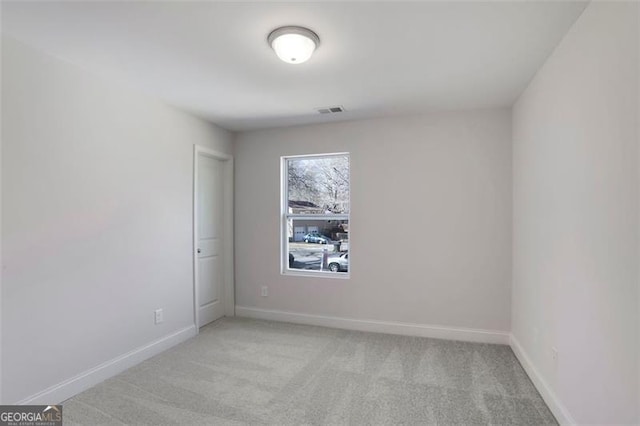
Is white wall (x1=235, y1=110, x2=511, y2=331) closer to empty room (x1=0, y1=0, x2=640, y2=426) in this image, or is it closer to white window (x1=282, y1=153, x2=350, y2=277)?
empty room (x1=0, y1=0, x2=640, y2=426)

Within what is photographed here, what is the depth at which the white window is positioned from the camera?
388cm

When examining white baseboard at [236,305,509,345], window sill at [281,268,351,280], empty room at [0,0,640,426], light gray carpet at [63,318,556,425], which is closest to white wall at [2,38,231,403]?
empty room at [0,0,640,426]

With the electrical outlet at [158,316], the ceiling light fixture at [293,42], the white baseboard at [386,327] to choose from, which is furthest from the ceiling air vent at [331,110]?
Result: the electrical outlet at [158,316]

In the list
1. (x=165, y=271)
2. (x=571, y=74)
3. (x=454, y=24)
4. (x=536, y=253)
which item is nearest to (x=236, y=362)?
(x=165, y=271)

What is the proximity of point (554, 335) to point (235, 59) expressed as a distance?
2856mm

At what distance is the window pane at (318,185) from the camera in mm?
3871

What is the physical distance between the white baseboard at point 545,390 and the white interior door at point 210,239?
3240 millimetres

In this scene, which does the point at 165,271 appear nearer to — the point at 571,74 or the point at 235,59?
the point at 235,59

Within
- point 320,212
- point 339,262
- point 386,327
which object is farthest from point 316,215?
point 386,327

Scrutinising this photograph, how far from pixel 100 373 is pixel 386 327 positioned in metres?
2.70

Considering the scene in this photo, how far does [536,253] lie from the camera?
247 centimetres

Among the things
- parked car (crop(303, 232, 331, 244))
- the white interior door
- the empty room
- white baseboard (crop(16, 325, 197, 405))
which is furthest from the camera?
parked car (crop(303, 232, 331, 244))

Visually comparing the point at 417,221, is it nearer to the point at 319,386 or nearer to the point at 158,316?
the point at 319,386

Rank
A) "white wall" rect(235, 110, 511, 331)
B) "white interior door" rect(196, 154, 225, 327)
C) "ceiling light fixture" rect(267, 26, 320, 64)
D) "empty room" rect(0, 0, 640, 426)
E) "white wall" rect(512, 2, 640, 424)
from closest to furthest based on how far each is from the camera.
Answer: "white wall" rect(512, 2, 640, 424), "empty room" rect(0, 0, 640, 426), "ceiling light fixture" rect(267, 26, 320, 64), "white wall" rect(235, 110, 511, 331), "white interior door" rect(196, 154, 225, 327)
